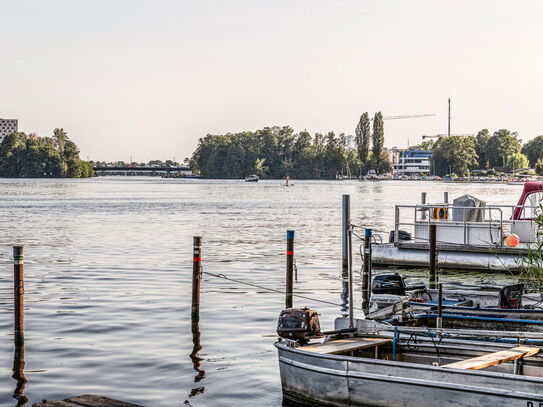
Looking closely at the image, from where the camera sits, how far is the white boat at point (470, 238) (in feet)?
91.6

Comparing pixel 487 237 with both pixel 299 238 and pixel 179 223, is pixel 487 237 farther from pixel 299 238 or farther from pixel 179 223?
pixel 179 223

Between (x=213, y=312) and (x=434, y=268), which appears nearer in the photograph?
(x=213, y=312)

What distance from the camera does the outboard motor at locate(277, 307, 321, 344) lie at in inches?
534

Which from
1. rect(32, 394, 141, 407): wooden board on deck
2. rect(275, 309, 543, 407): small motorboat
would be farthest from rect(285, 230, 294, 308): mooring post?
rect(32, 394, 141, 407): wooden board on deck

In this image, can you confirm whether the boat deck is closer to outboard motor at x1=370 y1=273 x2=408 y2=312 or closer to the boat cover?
the boat cover

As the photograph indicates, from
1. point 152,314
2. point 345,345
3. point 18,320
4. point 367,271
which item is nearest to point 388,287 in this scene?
point 152,314

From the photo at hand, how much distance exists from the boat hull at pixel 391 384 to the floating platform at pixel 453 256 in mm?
15134

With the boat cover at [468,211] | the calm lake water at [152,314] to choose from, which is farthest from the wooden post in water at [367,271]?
the boat cover at [468,211]

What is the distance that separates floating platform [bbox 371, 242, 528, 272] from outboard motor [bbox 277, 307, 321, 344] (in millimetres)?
14074

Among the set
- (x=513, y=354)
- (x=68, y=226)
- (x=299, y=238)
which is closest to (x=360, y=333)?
(x=513, y=354)

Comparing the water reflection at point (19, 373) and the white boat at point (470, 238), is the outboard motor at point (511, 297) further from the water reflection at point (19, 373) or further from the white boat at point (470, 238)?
the water reflection at point (19, 373)

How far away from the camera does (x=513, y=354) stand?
12.5 metres

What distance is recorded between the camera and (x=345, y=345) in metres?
13.4

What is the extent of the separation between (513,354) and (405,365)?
1.85 meters
